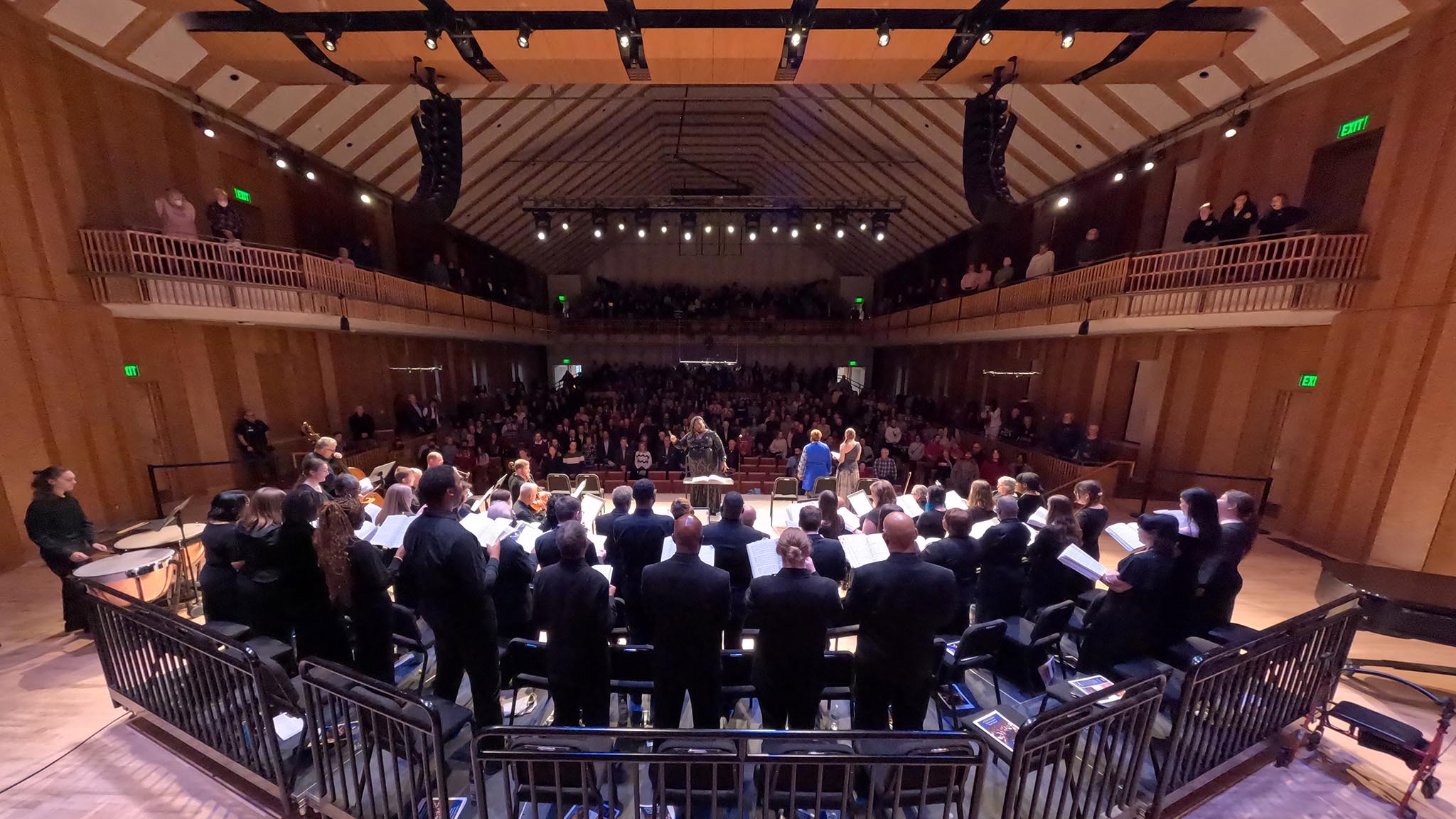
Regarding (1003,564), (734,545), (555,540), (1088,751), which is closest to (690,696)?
(734,545)

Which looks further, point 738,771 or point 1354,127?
point 1354,127

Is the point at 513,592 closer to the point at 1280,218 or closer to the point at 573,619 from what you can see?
the point at 573,619

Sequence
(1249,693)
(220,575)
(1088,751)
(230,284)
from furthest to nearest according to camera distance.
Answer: (230,284) < (220,575) < (1249,693) < (1088,751)

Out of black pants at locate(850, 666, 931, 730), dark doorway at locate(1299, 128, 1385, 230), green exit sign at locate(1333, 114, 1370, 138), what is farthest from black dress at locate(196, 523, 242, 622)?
green exit sign at locate(1333, 114, 1370, 138)

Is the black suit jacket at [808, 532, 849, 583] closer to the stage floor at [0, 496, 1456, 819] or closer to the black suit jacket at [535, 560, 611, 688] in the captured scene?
the stage floor at [0, 496, 1456, 819]

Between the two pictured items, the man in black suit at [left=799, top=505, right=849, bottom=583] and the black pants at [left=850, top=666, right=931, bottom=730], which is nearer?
the black pants at [left=850, top=666, right=931, bottom=730]

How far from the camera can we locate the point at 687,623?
272cm

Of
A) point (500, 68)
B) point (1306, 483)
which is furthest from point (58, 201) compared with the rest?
point (1306, 483)

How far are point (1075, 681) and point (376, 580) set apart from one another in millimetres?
4075

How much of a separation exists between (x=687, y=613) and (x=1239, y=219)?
30.9ft

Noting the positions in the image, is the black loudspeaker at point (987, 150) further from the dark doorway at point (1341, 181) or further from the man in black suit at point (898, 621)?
the man in black suit at point (898, 621)

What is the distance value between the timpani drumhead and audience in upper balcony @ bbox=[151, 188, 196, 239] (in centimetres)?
451

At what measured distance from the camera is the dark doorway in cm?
661

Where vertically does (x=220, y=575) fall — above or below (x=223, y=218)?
below
